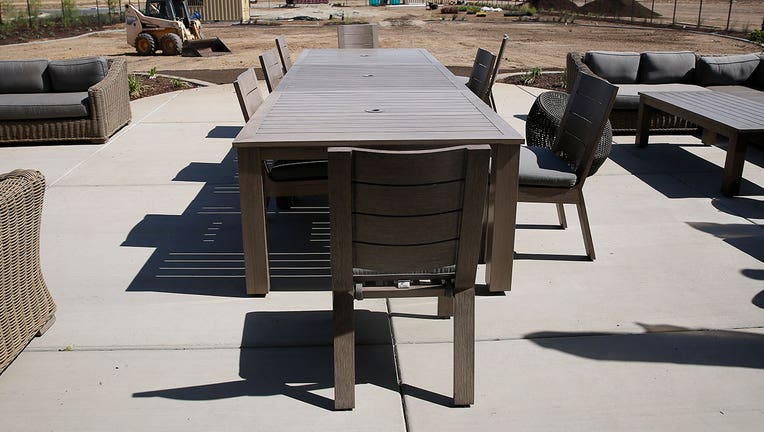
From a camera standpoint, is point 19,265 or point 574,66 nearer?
point 19,265

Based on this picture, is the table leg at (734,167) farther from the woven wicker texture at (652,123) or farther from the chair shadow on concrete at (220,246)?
the chair shadow on concrete at (220,246)

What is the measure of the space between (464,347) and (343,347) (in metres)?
0.51

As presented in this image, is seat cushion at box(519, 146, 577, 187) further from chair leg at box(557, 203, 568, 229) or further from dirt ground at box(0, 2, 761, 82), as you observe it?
dirt ground at box(0, 2, 761, 82)

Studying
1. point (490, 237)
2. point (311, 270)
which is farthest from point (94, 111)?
point (490, 237)

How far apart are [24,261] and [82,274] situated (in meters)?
1.11

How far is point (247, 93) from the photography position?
5281 millimetres

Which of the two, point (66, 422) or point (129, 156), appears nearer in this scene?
point (66, 422)

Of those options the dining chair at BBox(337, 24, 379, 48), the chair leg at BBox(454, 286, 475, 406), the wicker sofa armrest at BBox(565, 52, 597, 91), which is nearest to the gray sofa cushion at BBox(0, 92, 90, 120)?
the dining chair at BBox(337, 24, 379, 48)

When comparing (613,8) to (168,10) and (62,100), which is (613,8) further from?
(62,100)

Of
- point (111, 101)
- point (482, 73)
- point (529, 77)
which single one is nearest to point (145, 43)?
point (529, 77)

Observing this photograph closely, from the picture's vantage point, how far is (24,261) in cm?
366

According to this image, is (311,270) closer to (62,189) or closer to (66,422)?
(66,422)

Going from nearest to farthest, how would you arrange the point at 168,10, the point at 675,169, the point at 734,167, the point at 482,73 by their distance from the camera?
1. the point at 734,167
2. the point at 482,73
3. the point at 675,169
4. the point at 168,10

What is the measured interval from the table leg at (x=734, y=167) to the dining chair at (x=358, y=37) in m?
5.08
